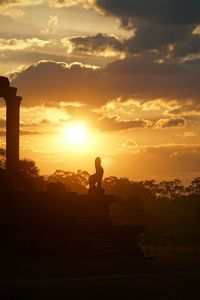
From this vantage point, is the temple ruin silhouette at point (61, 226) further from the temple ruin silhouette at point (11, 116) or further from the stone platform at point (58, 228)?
the temple ruin silhouette at point (11, 116)

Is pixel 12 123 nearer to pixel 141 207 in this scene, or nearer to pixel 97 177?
pixel 97 177

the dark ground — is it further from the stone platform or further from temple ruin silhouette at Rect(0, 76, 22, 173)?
temple ruin silhouette at Rect(0, 76, 22, 173)

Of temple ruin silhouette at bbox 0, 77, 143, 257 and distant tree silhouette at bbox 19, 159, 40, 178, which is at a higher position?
distant tree silhouette at bbox 19, 159, 40, 178

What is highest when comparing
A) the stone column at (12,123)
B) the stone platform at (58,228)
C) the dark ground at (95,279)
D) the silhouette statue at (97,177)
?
the stone column at (12,123)

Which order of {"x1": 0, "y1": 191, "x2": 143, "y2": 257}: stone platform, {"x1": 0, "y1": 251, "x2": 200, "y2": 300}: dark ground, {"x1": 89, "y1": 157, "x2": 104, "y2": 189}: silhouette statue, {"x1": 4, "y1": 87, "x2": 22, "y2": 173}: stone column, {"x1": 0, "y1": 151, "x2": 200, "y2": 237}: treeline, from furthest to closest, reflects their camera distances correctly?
{"x1": 0, "y1": 151, "x2": 200, "y2": 237}: treeline
{"x1": 4, "y1": 87, "x2": 22, "y2": 173}: stone column
{"x1": 89, "y1": 157, "x2": 104, "y2": 189}: silhouette statue
{"x1": 0, "y1": 191, "x2": 143, "y2": 257}: stone platform
{"x1": 0, "y1": 251, "x2": 200, "y2": 300}: dark ground

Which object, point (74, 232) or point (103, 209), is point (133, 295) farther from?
point (103, 209)

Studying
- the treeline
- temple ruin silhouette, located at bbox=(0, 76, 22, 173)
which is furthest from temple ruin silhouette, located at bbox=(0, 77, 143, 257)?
the treeline

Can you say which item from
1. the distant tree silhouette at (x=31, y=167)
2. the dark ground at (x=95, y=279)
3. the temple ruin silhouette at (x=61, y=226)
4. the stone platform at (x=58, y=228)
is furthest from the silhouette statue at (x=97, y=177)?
the distant tree silhouette at (x=31, y=167)

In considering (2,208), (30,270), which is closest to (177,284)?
(30,270)

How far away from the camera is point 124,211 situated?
8075cm

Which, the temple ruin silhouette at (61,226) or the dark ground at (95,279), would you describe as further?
the temple ruin silhouette at (61,226)

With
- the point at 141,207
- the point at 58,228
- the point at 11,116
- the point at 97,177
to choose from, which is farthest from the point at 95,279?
the point at 141,207

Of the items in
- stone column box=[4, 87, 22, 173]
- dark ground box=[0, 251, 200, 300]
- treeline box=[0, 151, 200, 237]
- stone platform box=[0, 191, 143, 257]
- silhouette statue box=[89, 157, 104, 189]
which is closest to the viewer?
dark ground box=[0, 251, 200, 300]

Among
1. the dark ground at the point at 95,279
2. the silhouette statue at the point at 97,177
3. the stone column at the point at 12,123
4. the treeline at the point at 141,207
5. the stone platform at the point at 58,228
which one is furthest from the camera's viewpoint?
the treeline at the point at 141,207
